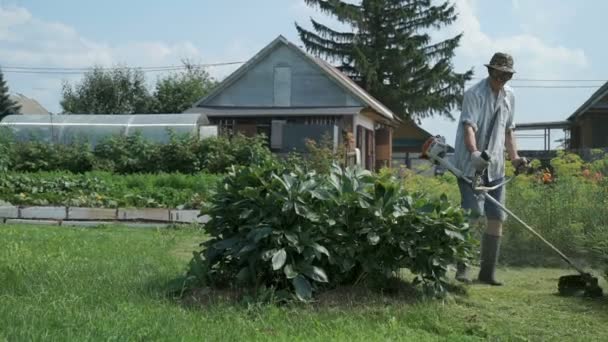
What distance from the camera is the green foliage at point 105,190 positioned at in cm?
1177

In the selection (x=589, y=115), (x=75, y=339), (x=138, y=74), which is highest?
(x=138, y=74)

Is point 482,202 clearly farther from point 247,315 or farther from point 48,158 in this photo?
point 48,158

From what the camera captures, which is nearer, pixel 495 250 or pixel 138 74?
pixel 495 250

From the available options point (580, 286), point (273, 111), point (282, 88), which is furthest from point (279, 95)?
point (580, 286)

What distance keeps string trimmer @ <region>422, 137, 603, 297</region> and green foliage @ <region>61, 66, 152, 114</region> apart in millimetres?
42503

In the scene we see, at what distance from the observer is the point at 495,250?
5.81 meters

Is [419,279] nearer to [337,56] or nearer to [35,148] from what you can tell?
[35,148]

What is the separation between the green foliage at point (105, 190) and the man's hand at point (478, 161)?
6.15m

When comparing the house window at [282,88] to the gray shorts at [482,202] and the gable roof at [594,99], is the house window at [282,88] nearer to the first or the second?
the gable roof at [594,99]

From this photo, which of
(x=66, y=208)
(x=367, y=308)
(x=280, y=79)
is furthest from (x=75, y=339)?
(x=280, y=79)

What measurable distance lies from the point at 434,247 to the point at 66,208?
780cm

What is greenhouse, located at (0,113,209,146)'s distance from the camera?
22.1 metres

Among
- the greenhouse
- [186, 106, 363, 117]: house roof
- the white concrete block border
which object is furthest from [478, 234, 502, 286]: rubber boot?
[186, 106, 363, 117]: house roof

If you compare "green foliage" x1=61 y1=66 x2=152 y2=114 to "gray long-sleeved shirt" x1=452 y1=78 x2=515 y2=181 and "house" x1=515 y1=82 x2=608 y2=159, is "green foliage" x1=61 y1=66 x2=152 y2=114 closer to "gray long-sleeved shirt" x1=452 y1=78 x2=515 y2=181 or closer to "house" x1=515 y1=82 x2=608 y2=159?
"house" x1=515 y1=82 x2=608 y2=159
